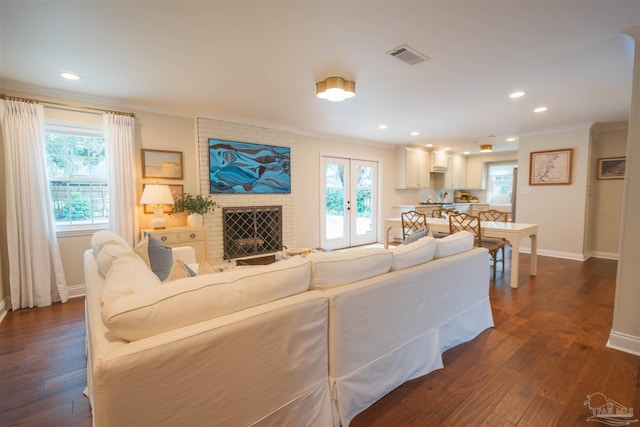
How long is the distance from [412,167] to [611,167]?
3.49 meters

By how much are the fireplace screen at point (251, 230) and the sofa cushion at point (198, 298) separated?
315 centimetres

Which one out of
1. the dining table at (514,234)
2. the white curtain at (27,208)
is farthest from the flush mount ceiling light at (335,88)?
the white curtain at (27,208)

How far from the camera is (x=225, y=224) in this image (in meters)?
4.30

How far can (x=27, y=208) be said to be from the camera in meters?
2.94

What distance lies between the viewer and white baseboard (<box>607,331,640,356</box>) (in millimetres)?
2076

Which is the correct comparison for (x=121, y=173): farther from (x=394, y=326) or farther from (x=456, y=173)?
(x=456, y=173)

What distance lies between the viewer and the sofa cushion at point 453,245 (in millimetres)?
2156

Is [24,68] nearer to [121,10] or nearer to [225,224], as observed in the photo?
[121,10]

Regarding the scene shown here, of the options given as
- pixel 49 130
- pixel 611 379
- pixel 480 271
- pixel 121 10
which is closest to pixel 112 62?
pixel 121 10

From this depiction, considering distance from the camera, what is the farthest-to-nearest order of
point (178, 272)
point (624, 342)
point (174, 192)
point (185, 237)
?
point (174, 192)
point (185, 237)
point (624, 342)
point (178, 272)

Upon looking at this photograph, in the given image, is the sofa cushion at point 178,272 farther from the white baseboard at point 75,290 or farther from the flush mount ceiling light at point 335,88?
the white baseboard at point 75,290

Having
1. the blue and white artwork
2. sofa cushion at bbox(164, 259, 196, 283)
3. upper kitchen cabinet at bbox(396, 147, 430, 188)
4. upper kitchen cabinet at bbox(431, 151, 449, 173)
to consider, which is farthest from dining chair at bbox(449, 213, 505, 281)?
sofa cushion at bbox(164, 259, 196, 283)

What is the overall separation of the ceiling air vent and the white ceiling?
6cm

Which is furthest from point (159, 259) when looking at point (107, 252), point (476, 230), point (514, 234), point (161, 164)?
point (514, 234)
